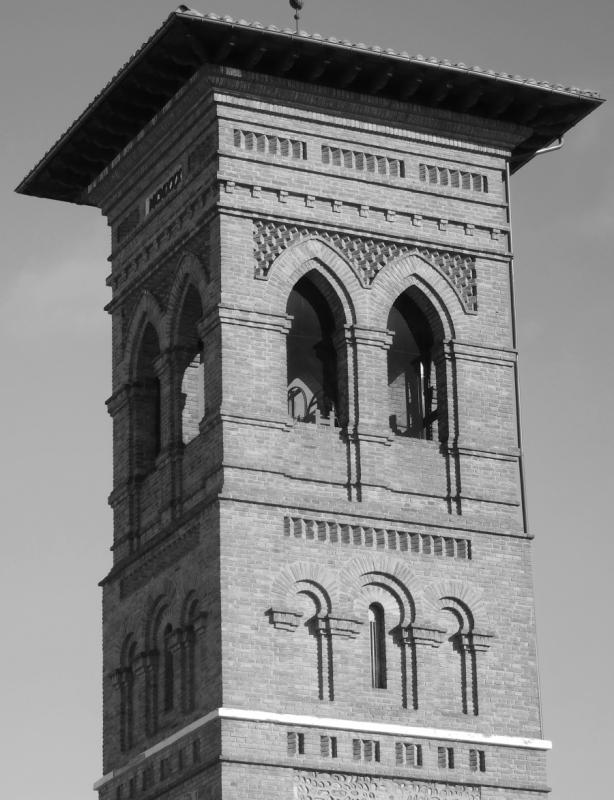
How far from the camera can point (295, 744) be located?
45.1 meters

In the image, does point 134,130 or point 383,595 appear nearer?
point 383,595

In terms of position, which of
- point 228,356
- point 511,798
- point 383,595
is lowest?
point 511,798

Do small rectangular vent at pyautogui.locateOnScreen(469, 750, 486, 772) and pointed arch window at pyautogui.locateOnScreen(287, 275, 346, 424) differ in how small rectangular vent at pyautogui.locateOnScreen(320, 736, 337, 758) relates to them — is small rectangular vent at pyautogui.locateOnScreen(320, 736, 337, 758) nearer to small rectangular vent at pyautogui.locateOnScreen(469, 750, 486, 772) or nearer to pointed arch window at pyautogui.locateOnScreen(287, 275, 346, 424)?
small rectangular vent at pyautogui.locateOnScreen(469, 750, 486, 772)

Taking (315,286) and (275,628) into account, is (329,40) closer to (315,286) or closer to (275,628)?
(315,286)

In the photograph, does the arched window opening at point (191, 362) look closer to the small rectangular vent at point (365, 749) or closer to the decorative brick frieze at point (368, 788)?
the small rectangular vent at point (365, 749)

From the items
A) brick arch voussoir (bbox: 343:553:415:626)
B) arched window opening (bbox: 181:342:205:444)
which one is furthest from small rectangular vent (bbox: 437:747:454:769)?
arched window opening (bbox: 181:342:205:444)

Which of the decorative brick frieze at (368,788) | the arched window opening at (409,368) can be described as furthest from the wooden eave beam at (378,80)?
the decorative brick frieze at (368,788)

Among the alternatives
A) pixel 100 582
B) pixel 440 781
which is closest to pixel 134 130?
pixel 100 582

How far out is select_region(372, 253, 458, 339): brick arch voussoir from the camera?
48750mm

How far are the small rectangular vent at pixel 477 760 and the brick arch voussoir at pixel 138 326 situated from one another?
860 centimetres

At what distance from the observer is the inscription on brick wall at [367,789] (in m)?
45.0

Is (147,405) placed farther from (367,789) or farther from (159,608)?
(367,789)

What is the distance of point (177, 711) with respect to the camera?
4650 cm

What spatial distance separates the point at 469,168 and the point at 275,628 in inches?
355
